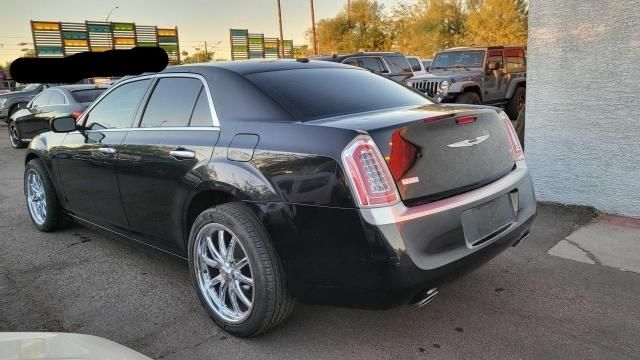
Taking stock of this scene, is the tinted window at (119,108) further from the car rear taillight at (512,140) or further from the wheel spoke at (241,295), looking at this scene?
the car rear taillight at (512,140)

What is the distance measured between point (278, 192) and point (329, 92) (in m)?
0.90

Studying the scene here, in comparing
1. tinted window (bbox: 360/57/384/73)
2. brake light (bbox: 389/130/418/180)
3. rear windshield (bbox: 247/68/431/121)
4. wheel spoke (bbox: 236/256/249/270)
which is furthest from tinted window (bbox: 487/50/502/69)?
wheel spoke (bbox: 236/256/249/270)

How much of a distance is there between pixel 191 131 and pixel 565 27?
3.76 metres

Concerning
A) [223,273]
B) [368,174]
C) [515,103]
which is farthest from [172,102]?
[515,103]

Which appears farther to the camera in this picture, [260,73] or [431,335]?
[260,73]

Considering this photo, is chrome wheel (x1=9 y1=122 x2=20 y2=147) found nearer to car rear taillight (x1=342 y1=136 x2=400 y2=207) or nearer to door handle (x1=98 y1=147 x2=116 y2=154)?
door handle (x1=98 y1=147 x2=116 y2=154)

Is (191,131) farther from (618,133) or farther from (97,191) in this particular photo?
(618,133)

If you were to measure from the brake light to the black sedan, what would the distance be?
902 centimetres

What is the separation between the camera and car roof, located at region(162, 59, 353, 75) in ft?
10.9

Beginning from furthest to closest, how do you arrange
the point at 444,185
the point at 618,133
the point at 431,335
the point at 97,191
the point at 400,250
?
the point at 618,133 < the point at 97,191 < the point at 431,335 < the point at 444,185 < the point at 400,250

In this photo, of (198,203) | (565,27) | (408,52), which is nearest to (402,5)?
(408,52)

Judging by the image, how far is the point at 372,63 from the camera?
44.3 feet

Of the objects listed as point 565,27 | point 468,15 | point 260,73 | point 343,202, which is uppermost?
point 468,15

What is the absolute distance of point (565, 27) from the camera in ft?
16.4
